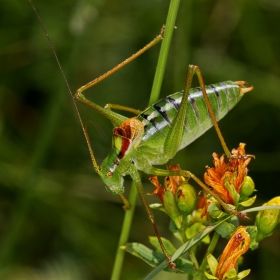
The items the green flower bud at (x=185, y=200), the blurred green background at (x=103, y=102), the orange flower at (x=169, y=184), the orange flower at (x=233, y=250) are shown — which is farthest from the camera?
the blurred green background at (x=103, y=102)

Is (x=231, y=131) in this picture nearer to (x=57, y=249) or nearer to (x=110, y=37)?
(x=110, y=37)

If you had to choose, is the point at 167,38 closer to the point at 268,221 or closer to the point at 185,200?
the point at 185,200

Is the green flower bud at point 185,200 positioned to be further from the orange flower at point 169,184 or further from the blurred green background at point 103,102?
the blurred green background at point 103,102

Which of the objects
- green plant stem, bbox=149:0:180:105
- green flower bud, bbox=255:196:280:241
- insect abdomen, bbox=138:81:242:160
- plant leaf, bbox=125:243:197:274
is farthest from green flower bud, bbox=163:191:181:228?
green plant stem, bbox=149:0:180:105

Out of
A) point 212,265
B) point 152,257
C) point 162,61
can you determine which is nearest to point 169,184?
point 152,257

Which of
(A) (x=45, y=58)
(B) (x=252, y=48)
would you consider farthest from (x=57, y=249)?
(B) (x=252, y=48)

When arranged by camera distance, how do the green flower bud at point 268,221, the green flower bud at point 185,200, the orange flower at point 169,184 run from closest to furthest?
the green flower bud at point 268,221
the green flower bud at point 185,200
the orange flower at point 169,184

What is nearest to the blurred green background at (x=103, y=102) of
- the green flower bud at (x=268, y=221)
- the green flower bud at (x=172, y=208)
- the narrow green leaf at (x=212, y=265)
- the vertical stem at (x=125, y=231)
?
the vertical stem at (x=125, y=231)
